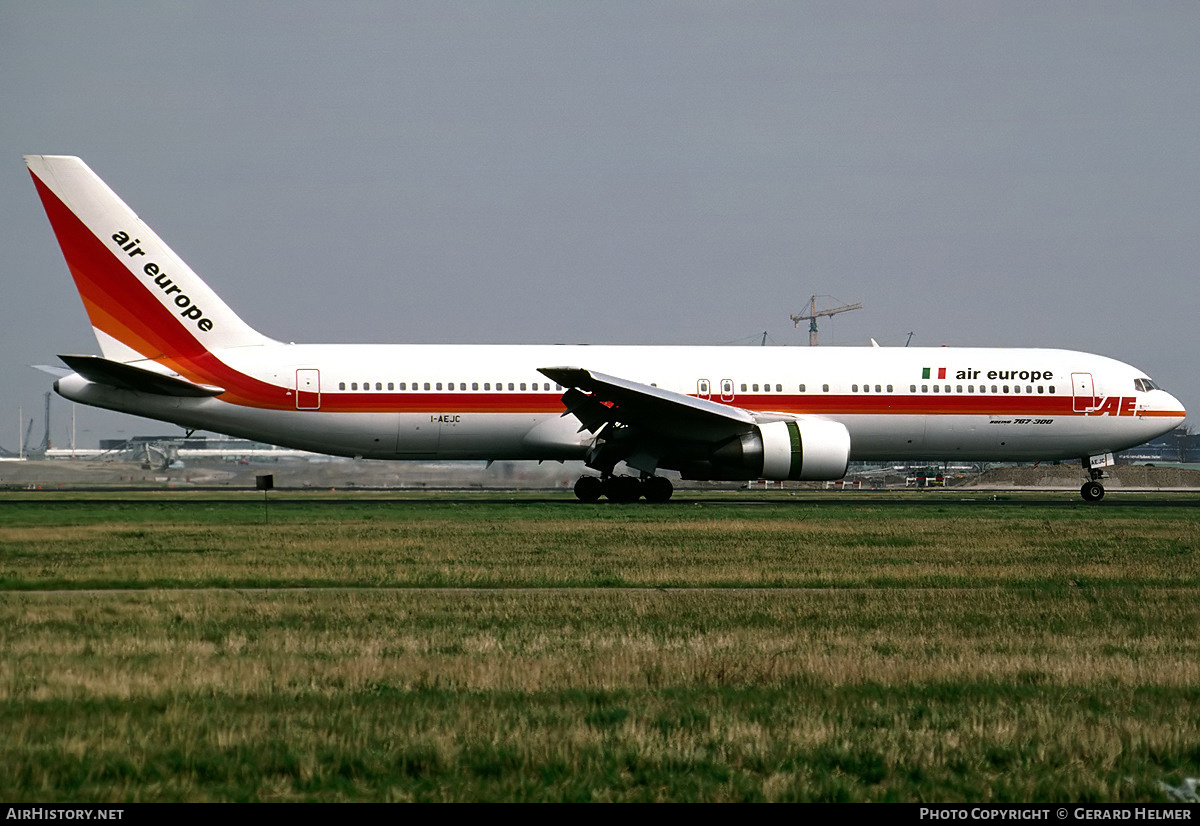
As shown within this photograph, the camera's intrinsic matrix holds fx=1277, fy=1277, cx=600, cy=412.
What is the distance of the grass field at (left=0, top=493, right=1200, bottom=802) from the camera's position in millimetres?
6270

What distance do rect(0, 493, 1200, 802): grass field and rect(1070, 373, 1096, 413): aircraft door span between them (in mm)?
18089

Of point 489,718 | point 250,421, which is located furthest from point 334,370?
point 489,718

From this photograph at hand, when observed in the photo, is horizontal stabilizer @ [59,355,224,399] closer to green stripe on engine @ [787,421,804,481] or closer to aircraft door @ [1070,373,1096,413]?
green stripe on engine @ [787,421,804,481]

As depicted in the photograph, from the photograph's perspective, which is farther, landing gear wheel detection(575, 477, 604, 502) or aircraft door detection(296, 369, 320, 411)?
landing gear wheel detection(575, 477, 604, 502)

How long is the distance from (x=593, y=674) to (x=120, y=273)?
26356mm

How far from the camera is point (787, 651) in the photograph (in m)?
9.88

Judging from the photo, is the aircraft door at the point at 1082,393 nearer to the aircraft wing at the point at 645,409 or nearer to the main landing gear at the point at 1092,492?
the main landing gear at the point at 1092,492

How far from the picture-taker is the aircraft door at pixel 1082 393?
36.0m

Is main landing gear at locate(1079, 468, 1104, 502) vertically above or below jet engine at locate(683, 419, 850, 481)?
below

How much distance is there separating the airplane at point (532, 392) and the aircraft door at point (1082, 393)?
2.2 inches

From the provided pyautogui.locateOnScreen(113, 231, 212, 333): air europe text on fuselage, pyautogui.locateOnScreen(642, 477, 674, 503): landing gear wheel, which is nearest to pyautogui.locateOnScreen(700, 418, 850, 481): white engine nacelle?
pyautogui.locateOnScreen(642, 477, 674, 503): landing gear wheel

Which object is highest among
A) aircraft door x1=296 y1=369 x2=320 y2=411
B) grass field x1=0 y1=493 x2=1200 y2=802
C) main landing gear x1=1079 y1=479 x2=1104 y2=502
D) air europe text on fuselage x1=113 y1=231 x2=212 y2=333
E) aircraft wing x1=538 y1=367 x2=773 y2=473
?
air europe text on fuselage x1=113 y1=231 x2=212 y2=333

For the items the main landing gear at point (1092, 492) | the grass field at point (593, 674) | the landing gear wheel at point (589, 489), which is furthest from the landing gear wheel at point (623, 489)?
the grass field at point (593, 674)
